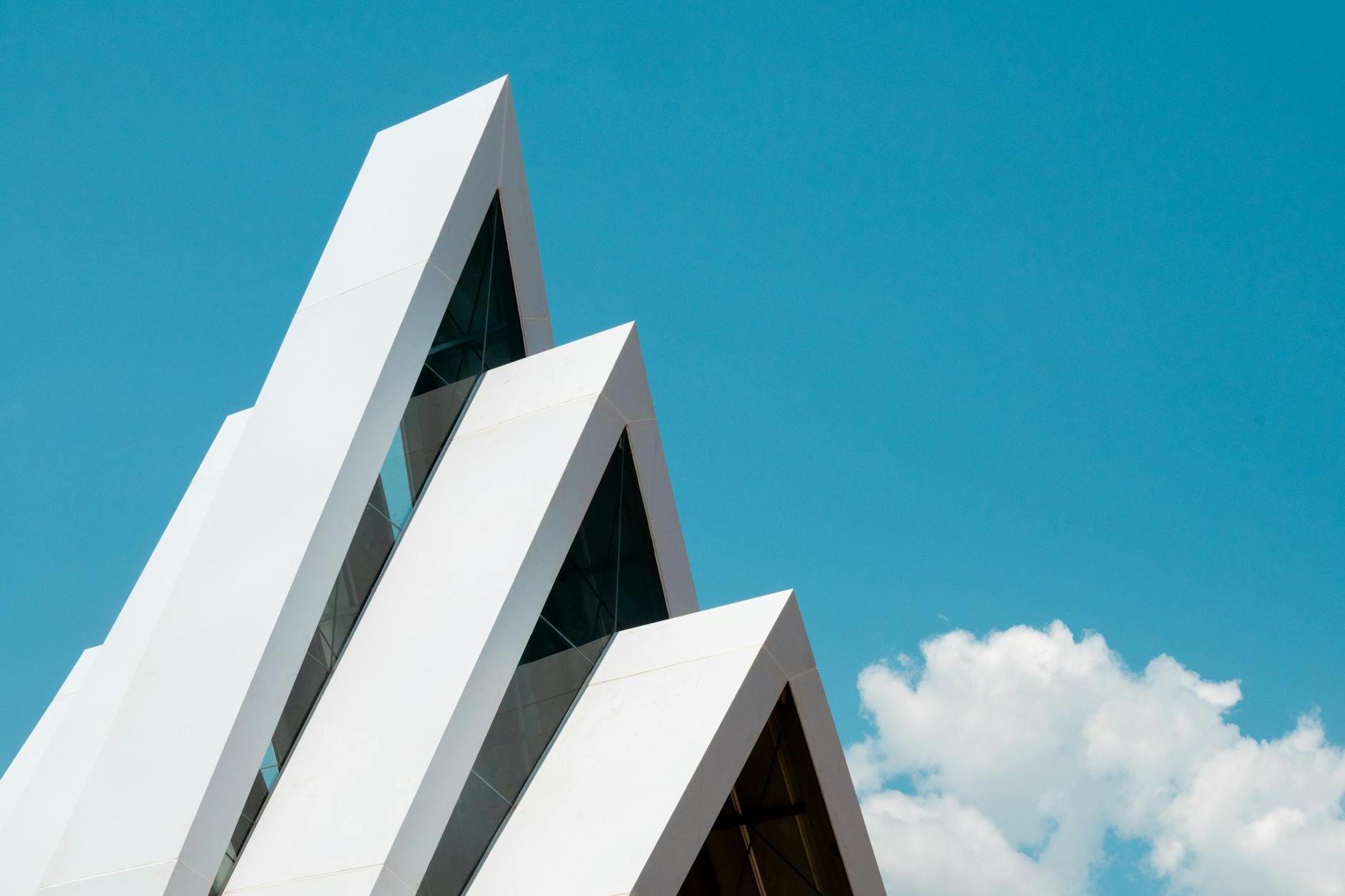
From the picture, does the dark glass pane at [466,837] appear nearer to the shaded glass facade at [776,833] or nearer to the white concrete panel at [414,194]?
the shaded glass facade at [776,833]

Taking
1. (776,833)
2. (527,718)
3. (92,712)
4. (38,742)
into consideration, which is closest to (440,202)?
(527,718)

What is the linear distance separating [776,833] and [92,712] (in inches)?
384

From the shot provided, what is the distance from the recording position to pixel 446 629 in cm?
1502

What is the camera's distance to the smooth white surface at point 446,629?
1379 cm

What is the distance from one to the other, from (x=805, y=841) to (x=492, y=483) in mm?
5483

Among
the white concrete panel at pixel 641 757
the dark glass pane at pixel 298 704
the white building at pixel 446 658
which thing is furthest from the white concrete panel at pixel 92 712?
the white concrete panel at pixel 641 757

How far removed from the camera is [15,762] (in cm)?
2194

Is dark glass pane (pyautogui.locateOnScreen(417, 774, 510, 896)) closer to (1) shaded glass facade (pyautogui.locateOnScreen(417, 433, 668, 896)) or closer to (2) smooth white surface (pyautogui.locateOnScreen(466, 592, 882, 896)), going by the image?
(1) shaded glass facade (pyautogui.locateOnScreen(417, 433, 668, 896))

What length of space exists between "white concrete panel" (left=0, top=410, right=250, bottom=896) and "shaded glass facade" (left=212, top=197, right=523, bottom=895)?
11.7 ft

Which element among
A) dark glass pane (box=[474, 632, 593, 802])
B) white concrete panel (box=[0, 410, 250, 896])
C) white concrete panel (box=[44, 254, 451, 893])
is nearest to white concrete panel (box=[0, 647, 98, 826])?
white concrete panel (box=[0, 410, 250, 896])

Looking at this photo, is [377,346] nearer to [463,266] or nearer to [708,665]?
[463,266]

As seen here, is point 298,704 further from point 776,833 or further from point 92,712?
point 92,712

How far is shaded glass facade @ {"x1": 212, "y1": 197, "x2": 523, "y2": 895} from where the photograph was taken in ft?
49.2

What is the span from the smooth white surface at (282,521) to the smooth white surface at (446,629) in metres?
0.67
